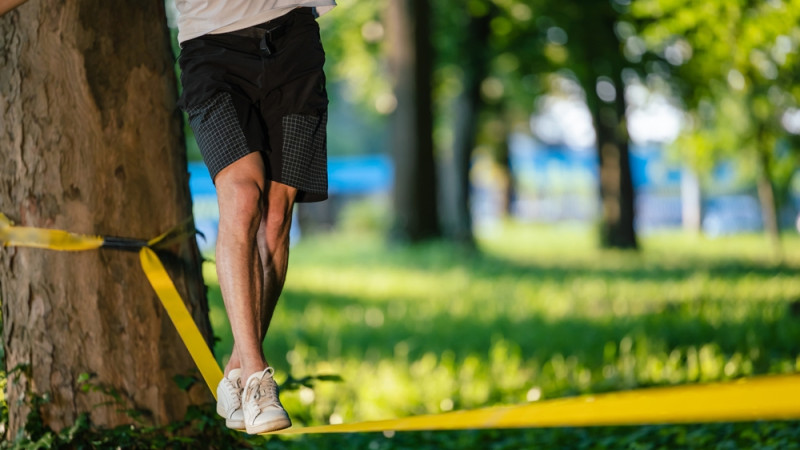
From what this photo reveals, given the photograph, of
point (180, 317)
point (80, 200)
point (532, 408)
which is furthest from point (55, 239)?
point (532, 408)

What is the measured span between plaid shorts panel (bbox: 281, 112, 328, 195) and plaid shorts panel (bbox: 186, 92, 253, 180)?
20 cm

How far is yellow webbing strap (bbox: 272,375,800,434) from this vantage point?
3768 mm

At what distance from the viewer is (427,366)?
7992mm

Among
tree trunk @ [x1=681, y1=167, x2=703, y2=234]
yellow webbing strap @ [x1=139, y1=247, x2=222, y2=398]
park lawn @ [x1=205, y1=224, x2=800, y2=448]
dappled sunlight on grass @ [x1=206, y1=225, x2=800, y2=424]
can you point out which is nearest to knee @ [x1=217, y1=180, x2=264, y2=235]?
yellow webbing strap @ [x1=139, y1=247, x2=222, y2=398]

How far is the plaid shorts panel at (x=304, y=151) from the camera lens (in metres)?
3.75

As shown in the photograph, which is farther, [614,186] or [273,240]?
[614,186]

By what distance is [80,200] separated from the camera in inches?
162

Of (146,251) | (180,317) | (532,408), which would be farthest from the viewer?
(532,408)

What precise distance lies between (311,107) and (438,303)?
905cm

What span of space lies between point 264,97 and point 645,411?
1.87 m

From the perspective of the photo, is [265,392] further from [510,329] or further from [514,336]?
[510,329]

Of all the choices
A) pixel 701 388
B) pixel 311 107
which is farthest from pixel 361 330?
pixel 311 107

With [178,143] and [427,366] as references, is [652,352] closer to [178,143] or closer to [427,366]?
[427,366]

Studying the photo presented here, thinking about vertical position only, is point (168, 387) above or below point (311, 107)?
below
